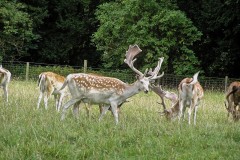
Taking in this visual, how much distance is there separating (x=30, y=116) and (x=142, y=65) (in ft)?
59.7

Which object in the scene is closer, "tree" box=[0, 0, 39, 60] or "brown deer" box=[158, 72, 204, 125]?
"brown deer" box=[158, 72, 204, 125]

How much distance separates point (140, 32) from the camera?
1006 inches

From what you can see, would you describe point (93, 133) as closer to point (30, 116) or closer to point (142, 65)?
point (30, 116)

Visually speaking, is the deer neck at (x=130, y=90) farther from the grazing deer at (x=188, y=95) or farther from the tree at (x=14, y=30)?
the tree at (x=14, y=30)

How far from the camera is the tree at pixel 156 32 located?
999 inches

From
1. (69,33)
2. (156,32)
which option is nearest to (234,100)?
(156,32)

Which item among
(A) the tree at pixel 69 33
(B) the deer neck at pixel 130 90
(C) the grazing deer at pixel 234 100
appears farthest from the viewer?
(A) the tree at pixel 69 33

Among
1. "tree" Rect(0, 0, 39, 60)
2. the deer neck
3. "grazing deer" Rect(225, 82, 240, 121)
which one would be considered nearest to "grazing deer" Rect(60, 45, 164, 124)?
the deer neck

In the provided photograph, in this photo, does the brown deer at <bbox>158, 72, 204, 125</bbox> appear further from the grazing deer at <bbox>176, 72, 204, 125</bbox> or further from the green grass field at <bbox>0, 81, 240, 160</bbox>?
the green grass field at <bbox>0, 81, 240, 160</bbox>

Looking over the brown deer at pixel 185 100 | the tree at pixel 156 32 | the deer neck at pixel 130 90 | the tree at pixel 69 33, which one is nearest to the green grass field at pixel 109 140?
the deer neck at pixel 130 90

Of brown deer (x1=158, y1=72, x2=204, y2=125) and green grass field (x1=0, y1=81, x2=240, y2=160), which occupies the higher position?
brown deer (x1=158, y1=72, x2=204, y2=125)

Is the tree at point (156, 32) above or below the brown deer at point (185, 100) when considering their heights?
above

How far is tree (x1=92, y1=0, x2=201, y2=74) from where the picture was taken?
25.4m

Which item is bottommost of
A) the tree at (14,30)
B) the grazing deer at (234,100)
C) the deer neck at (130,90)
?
the grazing deer at (234,100)
